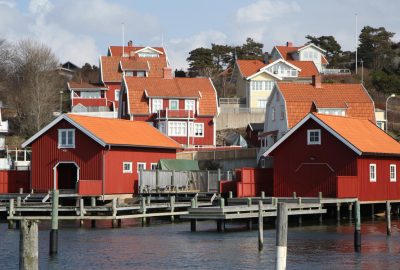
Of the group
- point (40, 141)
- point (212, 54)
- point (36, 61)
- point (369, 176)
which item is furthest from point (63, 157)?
point (212, 54)

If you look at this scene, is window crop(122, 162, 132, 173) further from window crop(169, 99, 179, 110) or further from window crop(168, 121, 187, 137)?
window crop(169, 99, 179, 110)

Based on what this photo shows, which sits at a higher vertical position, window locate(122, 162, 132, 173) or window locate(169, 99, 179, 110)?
window locate(169, 99, 179, 110)

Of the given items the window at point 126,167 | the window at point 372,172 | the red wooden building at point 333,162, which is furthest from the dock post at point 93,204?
the window at point 372,172

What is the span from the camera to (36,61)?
338ft

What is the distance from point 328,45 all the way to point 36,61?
167 ft

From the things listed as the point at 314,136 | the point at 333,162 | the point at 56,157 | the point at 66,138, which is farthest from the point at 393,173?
the point at 56,157

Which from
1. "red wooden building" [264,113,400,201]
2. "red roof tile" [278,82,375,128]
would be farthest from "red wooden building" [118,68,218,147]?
"red wooden building" [264,113,400,201]

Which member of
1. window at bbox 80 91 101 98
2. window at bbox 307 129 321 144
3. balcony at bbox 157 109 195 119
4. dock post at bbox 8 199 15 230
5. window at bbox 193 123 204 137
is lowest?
dock post at bbox 8 199 15 230

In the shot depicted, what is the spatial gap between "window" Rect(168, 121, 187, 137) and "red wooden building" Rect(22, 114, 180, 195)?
22.2m

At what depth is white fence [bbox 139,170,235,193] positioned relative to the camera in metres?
58.2

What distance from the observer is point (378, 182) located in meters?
55.5

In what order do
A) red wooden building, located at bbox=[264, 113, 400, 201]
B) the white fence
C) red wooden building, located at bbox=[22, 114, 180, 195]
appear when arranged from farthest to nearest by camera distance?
the white fence, red wooden building, located at bbox=[22, 114, 180, 195], red wooden building, located at bbox=[264, 113, 400, 201]

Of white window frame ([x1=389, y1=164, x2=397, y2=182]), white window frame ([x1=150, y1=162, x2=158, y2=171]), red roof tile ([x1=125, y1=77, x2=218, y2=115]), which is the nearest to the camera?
white window frame ([x1=389, y1=164, x2=397, y2=182])

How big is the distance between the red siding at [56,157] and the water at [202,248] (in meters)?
9.81
